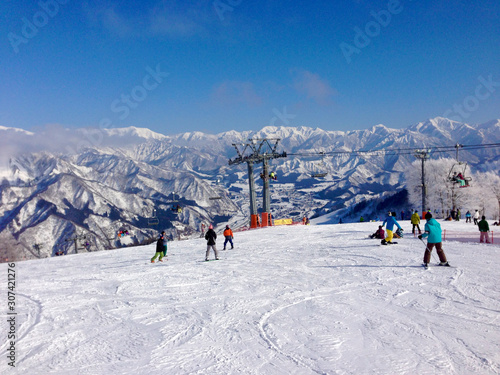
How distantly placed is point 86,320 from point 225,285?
185 inches

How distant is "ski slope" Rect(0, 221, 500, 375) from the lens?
20.2 ft

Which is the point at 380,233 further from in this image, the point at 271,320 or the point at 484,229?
the point at 271,320

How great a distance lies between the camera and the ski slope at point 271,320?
6160 millimetres

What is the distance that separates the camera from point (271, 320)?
27.3ft

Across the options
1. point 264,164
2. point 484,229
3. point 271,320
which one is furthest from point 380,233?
point 264,164

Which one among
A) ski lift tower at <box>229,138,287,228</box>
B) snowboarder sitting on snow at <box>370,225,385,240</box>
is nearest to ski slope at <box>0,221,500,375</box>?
snowboarder sitting on snow at <box>370,225,385,240</box>

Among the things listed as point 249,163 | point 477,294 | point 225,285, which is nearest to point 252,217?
point 249,163

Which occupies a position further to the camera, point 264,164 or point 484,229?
point 264,164

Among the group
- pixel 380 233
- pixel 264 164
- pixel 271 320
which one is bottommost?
pixel 271 320

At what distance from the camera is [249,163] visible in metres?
44.6

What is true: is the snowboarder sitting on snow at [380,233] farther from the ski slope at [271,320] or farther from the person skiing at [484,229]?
the ski slope at [271,320]

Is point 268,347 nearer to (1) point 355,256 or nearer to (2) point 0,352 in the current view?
(2) point 0,352

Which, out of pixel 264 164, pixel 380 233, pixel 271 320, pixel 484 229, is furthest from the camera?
pixel 264 164

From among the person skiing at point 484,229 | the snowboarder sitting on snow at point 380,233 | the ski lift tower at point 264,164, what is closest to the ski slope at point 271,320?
the person skiing at point 484,229
